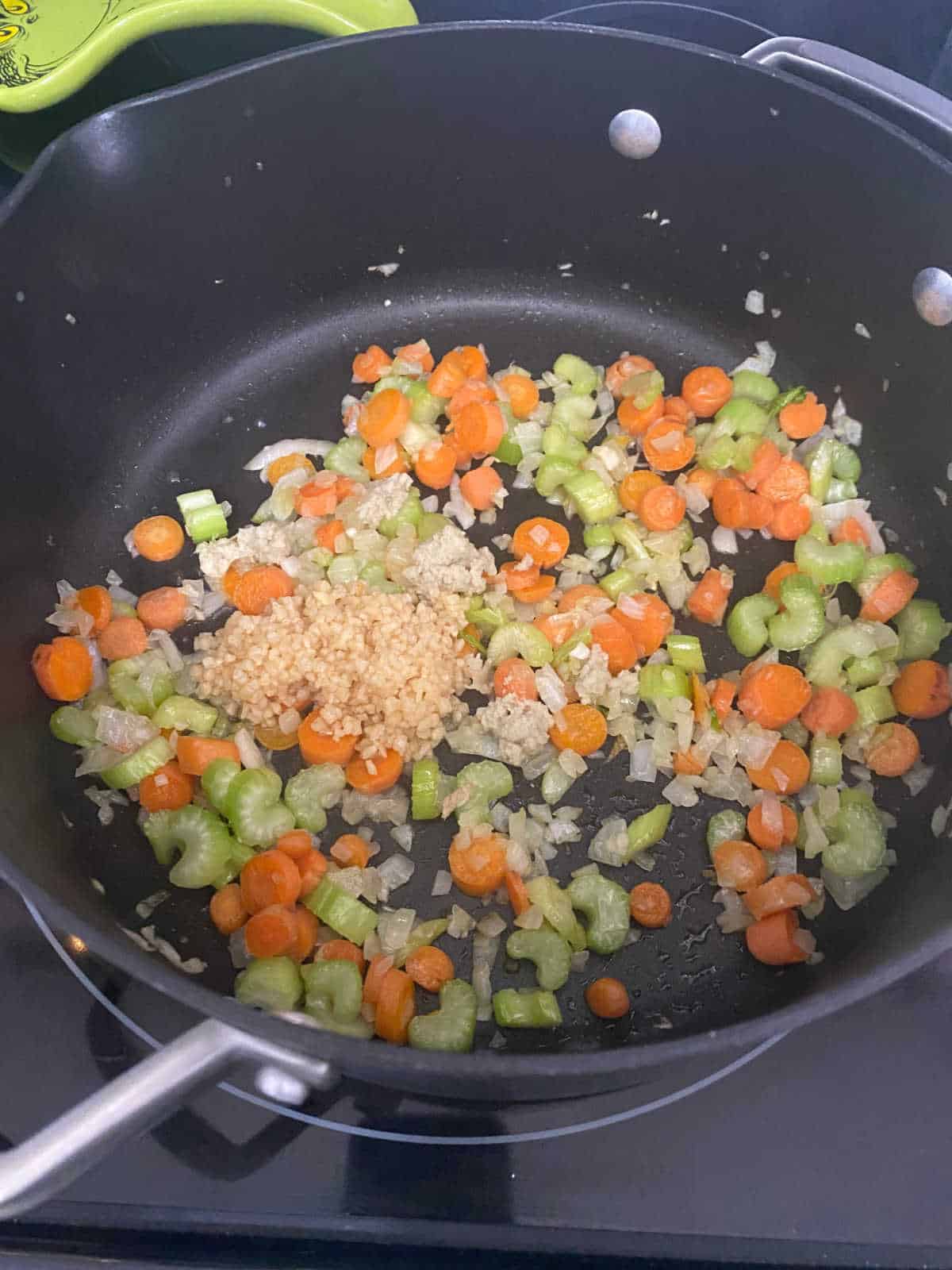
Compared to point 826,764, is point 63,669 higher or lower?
lower

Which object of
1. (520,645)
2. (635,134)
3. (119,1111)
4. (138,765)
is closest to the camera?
(119,1111)

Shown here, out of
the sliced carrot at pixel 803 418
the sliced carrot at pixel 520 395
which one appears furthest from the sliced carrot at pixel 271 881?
the sliced carrot at pixel 803 418

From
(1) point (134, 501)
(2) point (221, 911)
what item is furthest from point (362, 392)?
(2) point (221, 911)

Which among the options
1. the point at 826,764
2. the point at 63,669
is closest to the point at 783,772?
the point at 826,764

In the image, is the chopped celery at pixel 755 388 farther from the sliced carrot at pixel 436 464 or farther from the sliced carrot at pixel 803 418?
the sliced carrot at pixel 436 464

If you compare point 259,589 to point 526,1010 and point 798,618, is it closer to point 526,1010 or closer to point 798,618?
point 526,1010

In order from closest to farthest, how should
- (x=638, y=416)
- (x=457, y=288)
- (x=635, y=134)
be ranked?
(x=635, y=134), (x=638, y=416), (x=457, y=288)

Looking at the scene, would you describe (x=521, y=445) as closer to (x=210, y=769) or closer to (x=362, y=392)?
(x=362, y=392)
